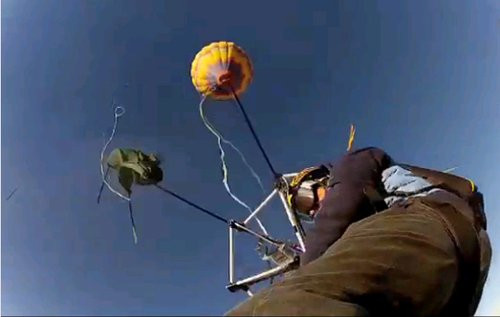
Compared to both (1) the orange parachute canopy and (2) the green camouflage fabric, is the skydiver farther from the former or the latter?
(1) the orange parachute canopy

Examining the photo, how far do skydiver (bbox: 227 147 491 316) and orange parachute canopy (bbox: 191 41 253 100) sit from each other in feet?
8.46

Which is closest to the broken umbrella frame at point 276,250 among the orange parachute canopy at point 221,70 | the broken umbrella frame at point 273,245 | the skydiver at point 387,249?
the broken umbrella frame at point 273,245

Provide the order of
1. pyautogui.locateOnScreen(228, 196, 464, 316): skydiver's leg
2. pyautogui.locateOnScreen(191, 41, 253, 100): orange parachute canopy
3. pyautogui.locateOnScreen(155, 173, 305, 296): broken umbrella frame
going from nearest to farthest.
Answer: pyautogui.locateOnScreen(228, 196, 464, 316): skydiver's leg → pyautogui.locateOnScreen(155, 173, 305, 296): broken umbrella frame → pyautogui.locateOnScreen(191, 41, 253, 100): orange parachute canopy

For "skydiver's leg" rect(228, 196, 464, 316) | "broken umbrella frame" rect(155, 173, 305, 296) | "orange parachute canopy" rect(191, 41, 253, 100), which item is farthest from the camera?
"orange parachute canopy" rect(191, 41, 253, 100)

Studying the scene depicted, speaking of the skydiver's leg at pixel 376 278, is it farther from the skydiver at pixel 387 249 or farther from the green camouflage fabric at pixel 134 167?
the green camouflage fabric at pixel 134 167

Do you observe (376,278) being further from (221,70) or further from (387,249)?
(221,70)

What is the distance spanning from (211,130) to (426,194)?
2935 mm

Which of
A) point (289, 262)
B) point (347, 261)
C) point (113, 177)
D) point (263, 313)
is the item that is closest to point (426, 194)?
point (347, 261)

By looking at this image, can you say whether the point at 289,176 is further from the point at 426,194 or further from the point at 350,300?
the point at 350,300

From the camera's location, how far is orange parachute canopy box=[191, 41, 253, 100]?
12.9 feet

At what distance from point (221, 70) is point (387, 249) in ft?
10.2

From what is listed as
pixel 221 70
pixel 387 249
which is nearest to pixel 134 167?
pixel 221 70

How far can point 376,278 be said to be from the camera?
856 mm

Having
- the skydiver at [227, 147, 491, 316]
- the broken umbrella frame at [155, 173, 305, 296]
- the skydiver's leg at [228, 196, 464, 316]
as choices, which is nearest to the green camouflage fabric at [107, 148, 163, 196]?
the broken umbrella frame at [155, 173, 305, 296]
